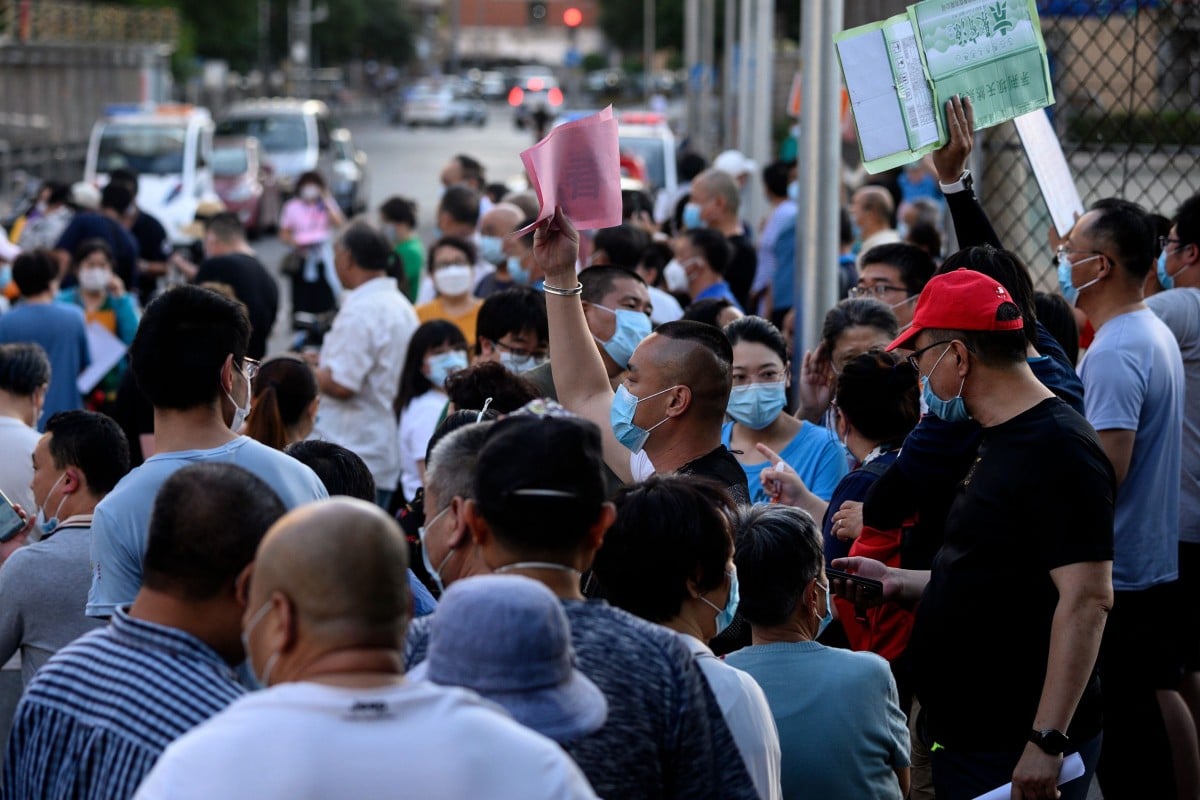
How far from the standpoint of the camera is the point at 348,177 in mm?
27984

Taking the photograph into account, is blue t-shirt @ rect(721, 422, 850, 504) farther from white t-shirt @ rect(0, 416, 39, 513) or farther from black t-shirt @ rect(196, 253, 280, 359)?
black t-shirt @ rect(196, 253, 280, 359)

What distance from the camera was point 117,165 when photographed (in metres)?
23.0

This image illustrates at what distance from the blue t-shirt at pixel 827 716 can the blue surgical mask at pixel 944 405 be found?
2.39 feet

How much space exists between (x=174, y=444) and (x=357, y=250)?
4407mm

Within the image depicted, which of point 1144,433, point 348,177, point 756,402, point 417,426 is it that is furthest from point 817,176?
point 348,177

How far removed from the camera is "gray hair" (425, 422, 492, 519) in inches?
132

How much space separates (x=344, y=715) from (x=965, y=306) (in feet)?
7.34

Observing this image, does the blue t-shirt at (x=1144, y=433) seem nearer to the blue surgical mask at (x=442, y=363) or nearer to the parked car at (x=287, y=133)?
the blue surgical mask at (x=442, y=363)

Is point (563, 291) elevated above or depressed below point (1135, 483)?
above

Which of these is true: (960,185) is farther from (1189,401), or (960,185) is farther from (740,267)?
(740,267)

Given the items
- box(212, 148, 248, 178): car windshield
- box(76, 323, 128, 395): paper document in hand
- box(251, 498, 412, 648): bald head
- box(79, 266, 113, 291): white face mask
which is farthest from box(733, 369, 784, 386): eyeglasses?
box(212, 148, 248, 178): car windshield

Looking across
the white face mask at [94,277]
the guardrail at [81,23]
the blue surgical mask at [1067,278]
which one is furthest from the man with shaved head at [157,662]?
the guardrail at [81,23]

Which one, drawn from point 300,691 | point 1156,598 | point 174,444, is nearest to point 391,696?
point 300,691

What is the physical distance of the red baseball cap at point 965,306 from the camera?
3805 mm
